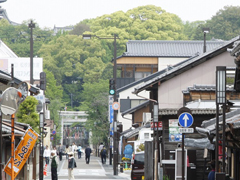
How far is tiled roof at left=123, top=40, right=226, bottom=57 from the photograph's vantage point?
5828 centimetres

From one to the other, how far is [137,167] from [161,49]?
100ft

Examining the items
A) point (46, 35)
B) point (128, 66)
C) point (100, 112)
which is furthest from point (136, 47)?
point (46, 35)

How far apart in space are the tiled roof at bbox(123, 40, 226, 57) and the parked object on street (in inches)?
1133

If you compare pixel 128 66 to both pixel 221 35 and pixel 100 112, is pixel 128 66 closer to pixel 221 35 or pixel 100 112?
pixel 100 112

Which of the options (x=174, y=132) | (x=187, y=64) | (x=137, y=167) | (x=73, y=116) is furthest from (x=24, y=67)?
(x=174, y=132)

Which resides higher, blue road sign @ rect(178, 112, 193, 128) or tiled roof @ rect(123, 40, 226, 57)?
tiled roof @ rect(123, 40, 226, 57)

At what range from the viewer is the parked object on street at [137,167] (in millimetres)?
29391

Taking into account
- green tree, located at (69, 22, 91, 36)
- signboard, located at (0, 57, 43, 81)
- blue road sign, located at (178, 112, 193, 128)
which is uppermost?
green tree, located at (69, 22, 91, 36)

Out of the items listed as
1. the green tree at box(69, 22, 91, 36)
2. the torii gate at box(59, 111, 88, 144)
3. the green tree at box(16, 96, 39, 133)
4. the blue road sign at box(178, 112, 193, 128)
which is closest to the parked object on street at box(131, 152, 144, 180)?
the green tree at box(16, 96, 39, 133)

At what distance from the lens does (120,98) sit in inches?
2248

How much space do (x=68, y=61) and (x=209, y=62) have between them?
72.3 metres

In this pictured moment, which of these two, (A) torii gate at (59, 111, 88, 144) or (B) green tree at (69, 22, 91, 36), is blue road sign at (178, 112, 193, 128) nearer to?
(A) torii gate at (59, 111, 88, 144)

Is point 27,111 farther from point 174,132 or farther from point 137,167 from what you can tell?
point 174,132

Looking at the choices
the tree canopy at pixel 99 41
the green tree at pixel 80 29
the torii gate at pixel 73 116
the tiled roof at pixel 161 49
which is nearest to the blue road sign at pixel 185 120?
the tiled roof at pixel 161 49
